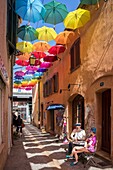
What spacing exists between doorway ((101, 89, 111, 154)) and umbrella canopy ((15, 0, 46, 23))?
4061 mm

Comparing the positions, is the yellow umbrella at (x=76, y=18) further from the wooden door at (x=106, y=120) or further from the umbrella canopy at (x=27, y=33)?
the wooden door at (x=106, y=120)

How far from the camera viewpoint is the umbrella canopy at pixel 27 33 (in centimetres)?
1091

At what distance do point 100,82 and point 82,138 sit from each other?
222 centimetres

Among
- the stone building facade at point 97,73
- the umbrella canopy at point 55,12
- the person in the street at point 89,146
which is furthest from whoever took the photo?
the umbrella canopy at point 55,12

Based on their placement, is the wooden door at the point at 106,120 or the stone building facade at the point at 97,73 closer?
the stone building facade at the point at 97,73

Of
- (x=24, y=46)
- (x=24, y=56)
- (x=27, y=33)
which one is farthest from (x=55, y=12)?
(x=24, y=56)

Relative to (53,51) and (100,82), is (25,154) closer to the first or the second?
(100,82)

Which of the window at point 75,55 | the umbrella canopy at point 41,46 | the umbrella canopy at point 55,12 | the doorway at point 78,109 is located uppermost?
the umbrella canopy at point 55,12

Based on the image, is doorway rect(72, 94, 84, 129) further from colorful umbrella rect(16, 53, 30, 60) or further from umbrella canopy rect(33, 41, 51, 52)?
colorful umbrella rect(16, 53, 30, 60)

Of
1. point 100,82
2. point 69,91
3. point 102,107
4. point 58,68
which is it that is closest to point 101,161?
point 102,107

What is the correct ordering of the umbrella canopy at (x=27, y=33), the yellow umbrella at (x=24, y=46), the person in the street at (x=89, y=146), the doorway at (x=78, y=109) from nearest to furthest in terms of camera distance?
the person in the street at (x=89, y=146), the umbrella canopy at (x=27, y=33), the doorway at (x=78, y=109), the yellow umbrella at (x=24, y=46)

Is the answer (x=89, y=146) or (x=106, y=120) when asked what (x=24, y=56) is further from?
(x=89, y=146)

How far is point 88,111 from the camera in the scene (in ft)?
34.0

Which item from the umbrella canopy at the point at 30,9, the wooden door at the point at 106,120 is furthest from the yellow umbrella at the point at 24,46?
the wooden door at the point at 106,120
